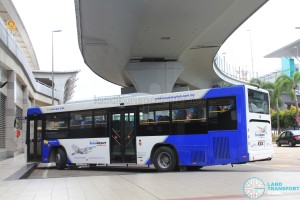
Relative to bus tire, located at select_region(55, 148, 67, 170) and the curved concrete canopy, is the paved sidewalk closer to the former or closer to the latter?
bus tire, located at select_region(55, 148, 67, 170)

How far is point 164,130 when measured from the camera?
15742mm

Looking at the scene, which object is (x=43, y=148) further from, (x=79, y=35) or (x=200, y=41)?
(x=200, y=41)

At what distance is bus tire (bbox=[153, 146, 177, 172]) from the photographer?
1539 centimetres

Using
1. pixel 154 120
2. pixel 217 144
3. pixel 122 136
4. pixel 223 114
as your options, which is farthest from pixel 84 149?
pixel 223 114

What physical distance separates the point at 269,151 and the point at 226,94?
2814 mm

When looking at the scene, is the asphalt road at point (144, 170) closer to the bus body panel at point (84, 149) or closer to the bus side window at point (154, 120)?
the bus body panel at point (84, 149)

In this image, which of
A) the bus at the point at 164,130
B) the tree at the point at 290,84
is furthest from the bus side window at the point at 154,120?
the tree at the point at 290,84

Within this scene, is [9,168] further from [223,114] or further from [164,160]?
[223,114]

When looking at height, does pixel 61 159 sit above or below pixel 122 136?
below

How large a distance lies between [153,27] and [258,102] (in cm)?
1020

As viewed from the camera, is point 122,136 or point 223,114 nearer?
point 223,114

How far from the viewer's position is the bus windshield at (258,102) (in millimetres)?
14352

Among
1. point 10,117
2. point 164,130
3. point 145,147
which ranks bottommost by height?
point 145,147

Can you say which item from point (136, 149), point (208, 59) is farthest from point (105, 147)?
point (208, 59)
